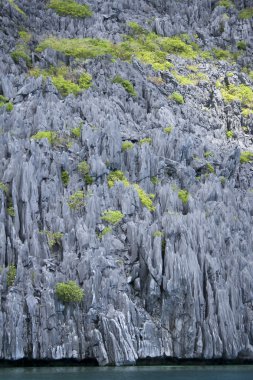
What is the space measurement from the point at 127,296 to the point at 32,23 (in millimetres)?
52986

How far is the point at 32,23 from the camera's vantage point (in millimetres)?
96125

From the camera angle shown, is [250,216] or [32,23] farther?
[32,23]

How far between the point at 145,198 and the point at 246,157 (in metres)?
18.3

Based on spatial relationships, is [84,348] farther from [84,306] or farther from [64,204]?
[64,204]

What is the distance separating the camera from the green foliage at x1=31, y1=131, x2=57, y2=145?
67.7 meters

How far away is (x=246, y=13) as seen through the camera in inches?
4301

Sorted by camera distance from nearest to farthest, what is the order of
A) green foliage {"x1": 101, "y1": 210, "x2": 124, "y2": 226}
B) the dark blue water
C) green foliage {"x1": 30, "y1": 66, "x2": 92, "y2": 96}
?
the dark blue water → green foliage {"x1": 101, "y1": 210, "x2": 124, "y2": 226} → green foliage {"x1": 30, "y1": 66, "x2": 92, "y2": 96}

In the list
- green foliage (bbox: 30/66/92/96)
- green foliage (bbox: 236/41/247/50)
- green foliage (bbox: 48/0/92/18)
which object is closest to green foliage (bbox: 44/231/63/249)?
green foliage (bbox: 30/66/92/96)

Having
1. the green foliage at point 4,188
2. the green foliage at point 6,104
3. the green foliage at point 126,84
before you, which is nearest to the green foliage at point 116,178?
the green foliage at point 4,188

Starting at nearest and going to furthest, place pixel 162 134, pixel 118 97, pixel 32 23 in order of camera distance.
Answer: pixel 162 134 < pixel 118 97 < pixel 32 23

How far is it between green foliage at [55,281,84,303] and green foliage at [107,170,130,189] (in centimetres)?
1516

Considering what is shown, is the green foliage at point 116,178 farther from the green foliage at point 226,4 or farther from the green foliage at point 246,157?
the green foliage at point 226,4

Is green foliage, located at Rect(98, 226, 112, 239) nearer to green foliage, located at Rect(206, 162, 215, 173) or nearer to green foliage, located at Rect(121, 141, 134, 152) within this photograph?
green foliage, located at Rect(121, 141, 134, 152)

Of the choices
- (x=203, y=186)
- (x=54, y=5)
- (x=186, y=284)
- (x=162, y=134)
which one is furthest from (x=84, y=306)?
(x=54, y=5)
